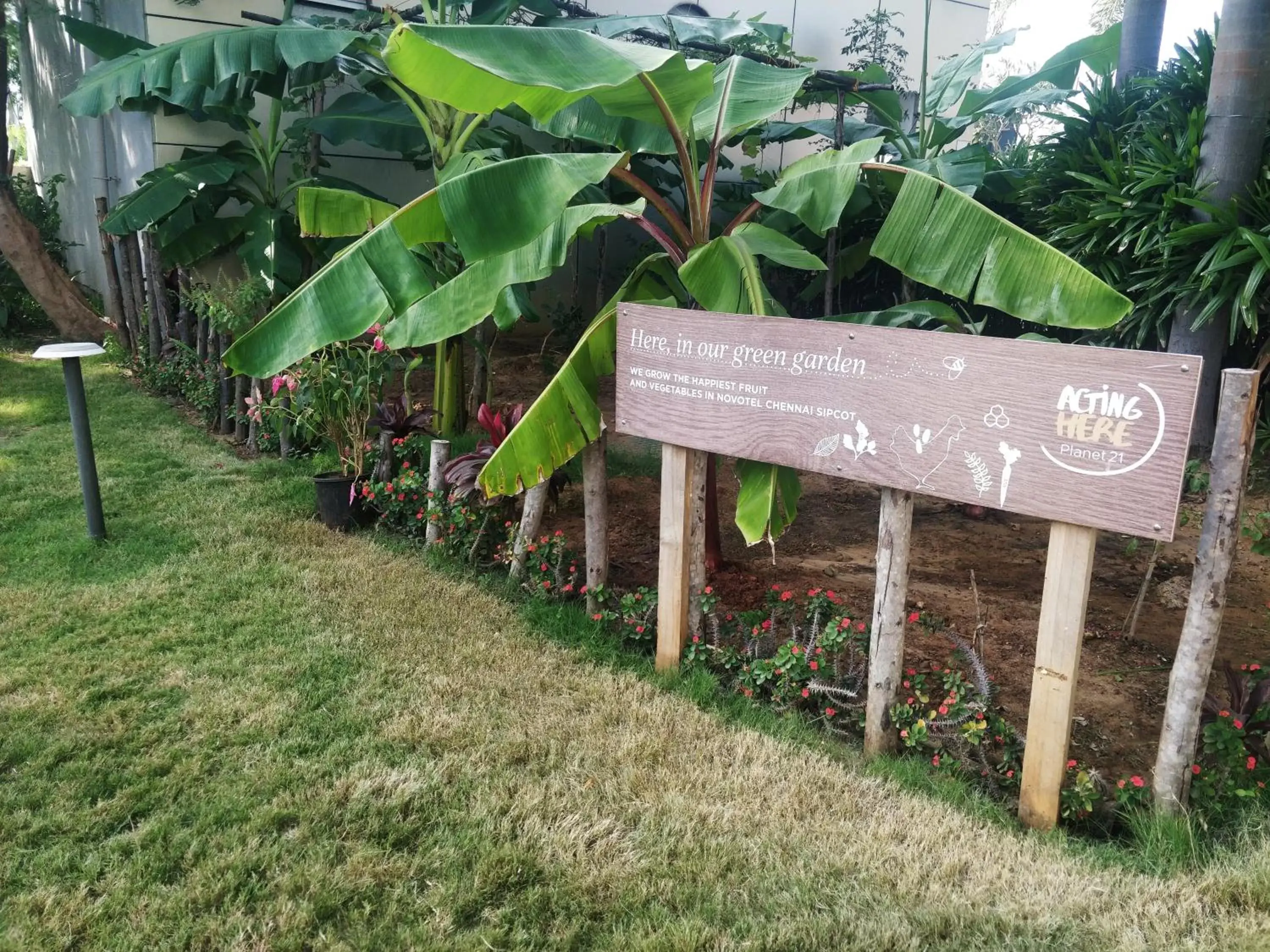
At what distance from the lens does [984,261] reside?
334cm

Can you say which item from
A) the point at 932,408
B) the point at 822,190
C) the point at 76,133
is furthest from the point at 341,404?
the point at 76,133

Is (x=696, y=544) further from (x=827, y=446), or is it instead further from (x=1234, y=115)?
(x=1234, y=115)

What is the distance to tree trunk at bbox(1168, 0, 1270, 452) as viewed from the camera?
14.1ft

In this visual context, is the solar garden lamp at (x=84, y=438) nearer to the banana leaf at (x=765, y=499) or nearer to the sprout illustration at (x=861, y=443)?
the banana leaf at (x=765, y=499)

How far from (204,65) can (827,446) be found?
497cm

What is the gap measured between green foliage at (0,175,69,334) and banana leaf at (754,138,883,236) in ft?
32.3

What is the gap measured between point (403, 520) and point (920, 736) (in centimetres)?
348

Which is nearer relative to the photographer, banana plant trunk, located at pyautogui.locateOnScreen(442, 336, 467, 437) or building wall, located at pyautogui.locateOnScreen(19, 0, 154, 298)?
banana plant trunk, located at pyautogui.locateOnScreen(442, 336, 467, 437)

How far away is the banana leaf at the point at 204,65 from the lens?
5520 mm

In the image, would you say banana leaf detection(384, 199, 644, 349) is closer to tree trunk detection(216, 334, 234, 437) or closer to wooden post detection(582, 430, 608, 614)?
wooden post detection(582, 430, 608, 614)

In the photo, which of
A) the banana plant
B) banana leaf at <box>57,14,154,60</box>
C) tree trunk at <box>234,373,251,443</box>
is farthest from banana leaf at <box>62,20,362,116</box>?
the banana plant

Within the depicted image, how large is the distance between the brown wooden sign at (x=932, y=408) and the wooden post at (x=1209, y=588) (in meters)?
0.27

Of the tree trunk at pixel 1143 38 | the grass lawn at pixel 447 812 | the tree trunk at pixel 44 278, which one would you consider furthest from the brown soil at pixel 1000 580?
the tree trunk at pixel 44 278

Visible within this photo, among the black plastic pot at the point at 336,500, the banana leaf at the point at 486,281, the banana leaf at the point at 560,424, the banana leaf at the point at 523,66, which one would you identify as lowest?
the black plastic pot at the point at 336,500
